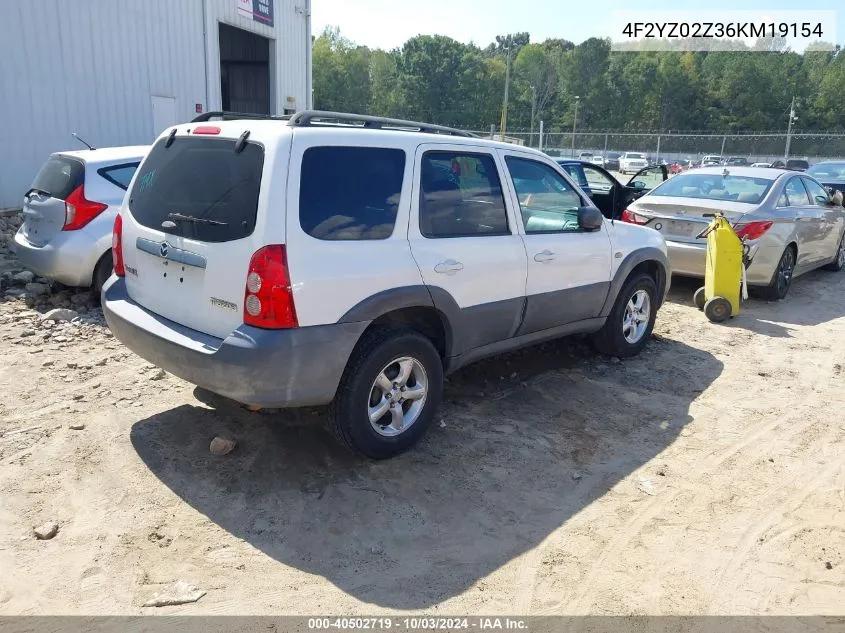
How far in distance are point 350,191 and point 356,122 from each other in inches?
30.3

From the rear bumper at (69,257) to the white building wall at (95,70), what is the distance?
235 inches

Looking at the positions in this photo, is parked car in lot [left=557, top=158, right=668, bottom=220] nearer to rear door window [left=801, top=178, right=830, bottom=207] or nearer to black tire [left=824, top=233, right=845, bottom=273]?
rear door window [left=801, top=178, right=830, bottom=207]

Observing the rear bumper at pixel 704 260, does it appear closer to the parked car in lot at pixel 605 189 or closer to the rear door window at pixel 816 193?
the rear door window at pixel 816 193

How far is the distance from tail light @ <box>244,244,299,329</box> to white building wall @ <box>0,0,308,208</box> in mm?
10180

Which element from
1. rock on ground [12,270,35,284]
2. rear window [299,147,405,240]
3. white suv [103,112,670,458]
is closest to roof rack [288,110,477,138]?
white suv [103,112,670,458]

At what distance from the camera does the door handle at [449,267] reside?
4.04m

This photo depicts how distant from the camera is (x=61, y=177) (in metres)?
6.66

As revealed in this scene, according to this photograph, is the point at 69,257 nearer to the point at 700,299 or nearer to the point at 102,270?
the point at 102,270

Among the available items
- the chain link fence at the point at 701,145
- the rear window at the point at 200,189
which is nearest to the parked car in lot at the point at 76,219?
the rear window at the point at 200,189

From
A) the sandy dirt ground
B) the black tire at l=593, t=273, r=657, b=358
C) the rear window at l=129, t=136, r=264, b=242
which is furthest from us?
the black tire at l=593, t=273, r=657, b=358

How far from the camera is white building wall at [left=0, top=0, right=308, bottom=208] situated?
1120 centimetres

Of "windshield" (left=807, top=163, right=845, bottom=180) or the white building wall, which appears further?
"windshield" (left=807, top=163, right=845, bottom=180)

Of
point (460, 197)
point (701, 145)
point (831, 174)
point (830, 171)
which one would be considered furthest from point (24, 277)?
point (701, 145)

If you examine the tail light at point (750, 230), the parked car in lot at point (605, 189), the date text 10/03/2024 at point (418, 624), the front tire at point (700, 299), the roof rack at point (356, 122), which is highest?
the roof rack at point (356, 122)
